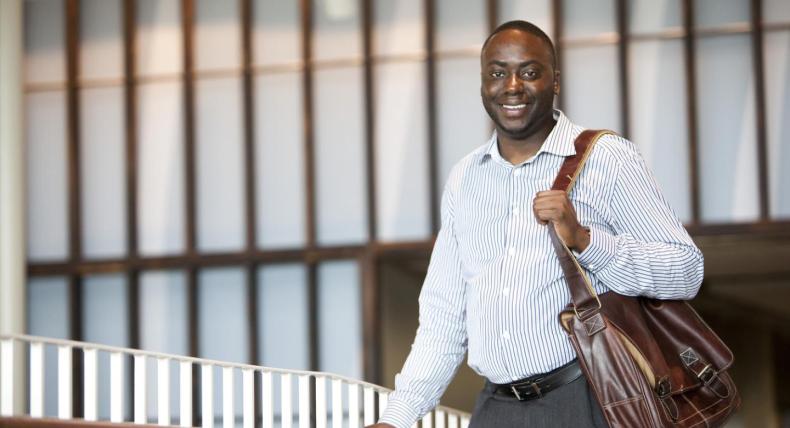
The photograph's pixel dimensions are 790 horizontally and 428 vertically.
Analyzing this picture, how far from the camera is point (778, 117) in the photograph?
874cm

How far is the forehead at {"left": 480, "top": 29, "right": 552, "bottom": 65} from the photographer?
2459 millimetres

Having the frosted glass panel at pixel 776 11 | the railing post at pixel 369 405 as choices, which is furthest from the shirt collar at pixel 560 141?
the frosted glass panel at pixel 776 11

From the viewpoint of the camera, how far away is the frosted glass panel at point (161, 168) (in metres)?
9.56

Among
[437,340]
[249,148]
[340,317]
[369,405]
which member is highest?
[249,148]

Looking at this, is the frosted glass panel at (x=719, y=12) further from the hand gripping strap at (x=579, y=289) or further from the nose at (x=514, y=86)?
the hand gripping strap at (x=579, y=289)

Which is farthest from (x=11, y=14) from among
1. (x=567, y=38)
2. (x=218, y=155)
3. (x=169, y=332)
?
(x=567, y=38)

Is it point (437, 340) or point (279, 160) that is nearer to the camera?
point (437, 340)

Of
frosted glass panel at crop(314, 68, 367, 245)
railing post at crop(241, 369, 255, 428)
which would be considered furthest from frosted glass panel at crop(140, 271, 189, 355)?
railing post at crop(241, 369, 255, 428)

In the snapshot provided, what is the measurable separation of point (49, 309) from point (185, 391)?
4359 millimetres

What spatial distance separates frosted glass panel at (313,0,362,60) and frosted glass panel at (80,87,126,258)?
1.54m

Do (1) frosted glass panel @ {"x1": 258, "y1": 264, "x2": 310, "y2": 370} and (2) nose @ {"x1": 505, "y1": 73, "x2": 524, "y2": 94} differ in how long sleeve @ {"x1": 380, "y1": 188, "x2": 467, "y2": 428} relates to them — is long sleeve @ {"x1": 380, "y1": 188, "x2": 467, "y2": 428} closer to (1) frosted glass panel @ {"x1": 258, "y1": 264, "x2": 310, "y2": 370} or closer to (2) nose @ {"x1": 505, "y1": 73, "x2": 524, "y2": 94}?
(2) nose @ {"x1": 505, "y1": 73, "x2": 524, "y2": 94}

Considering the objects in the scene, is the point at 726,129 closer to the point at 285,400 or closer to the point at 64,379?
the point at 285,400

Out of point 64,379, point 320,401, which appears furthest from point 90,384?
point 320,401

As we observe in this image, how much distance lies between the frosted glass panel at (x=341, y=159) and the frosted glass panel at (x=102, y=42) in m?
1.56
